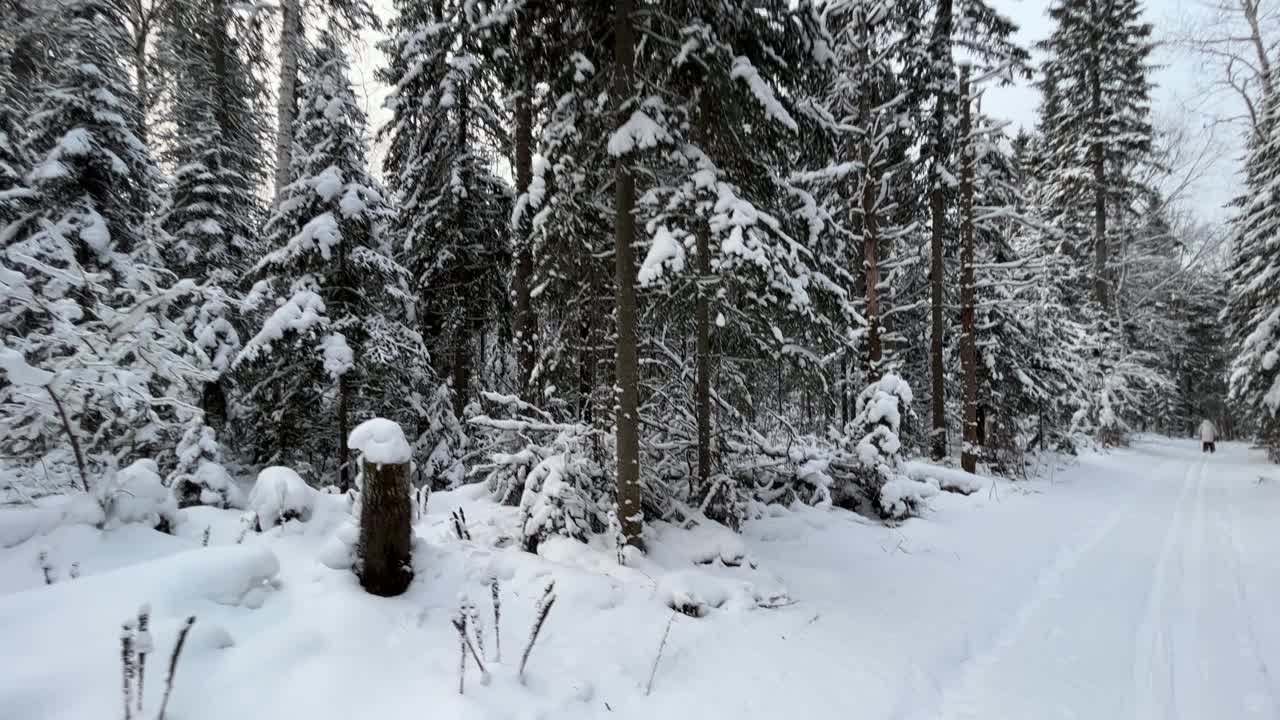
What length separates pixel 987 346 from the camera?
54.9ft

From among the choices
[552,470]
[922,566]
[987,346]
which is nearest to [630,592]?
[552,470]

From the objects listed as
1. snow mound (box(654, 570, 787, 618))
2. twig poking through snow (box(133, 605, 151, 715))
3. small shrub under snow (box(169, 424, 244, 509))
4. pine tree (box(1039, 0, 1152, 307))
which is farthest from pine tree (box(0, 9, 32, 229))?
pine tree (box(1039, 0, 1152, 307))

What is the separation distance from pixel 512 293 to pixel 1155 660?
35.6ft

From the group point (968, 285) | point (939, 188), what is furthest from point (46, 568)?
point (968, 285)

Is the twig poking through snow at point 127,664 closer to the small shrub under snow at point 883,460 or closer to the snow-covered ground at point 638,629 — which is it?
the snow-covered ground at point 638,629

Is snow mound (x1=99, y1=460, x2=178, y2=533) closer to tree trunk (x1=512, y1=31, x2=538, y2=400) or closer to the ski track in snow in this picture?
tree trunk (x1=512, y1=31, x2=538, y2=400)

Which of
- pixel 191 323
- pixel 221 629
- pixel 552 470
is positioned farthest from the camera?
pixel 191 323

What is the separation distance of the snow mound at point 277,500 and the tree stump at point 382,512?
96 centimetres

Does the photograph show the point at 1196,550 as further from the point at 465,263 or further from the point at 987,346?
the point at 465,263

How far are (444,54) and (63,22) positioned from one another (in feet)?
16.6

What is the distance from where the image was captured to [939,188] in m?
14.0

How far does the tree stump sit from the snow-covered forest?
0.08 ft

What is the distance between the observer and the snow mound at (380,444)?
12.9 ft

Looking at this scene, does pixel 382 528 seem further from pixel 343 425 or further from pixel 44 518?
pixel 343 425
